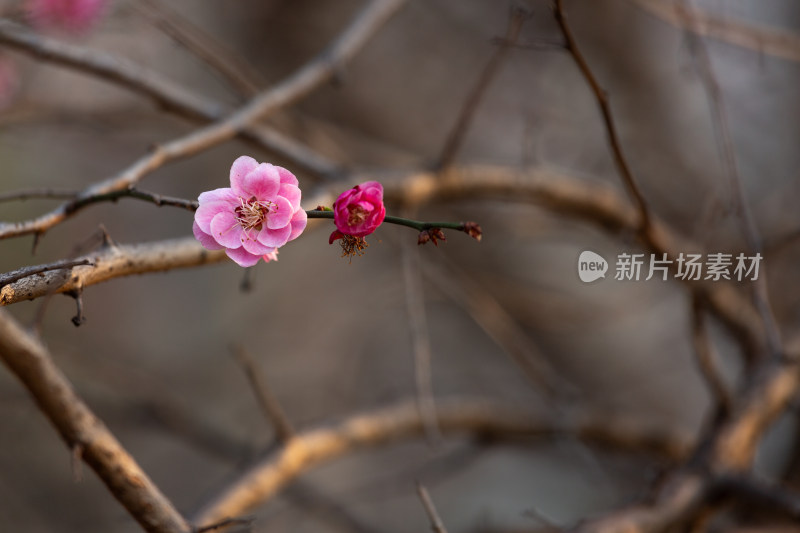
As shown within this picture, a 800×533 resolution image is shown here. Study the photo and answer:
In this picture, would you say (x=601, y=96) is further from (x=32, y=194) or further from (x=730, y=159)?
(x=32, y=194)

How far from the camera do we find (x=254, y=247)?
0.56 m

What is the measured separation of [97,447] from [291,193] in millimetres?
429

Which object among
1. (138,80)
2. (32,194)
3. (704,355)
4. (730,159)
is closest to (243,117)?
(138,80)

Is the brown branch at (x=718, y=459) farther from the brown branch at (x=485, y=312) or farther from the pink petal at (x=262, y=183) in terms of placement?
the pink petal at (x=262, y=183)

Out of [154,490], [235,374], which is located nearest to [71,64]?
[154,490]

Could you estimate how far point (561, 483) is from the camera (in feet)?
8.73

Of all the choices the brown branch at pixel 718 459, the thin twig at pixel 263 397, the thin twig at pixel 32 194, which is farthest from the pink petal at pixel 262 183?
the brown branch at pixel 718 459

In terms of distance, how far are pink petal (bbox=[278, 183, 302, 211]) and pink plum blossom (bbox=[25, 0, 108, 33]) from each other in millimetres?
1164

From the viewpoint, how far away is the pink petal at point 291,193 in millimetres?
559

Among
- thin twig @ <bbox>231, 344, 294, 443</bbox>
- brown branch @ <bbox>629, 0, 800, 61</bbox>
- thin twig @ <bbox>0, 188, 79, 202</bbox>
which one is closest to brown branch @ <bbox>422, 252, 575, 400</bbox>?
thin twig @ <bbox>231, 344, 294, 443</bbox>

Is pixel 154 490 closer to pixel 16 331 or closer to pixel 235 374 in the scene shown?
pixel 16 331

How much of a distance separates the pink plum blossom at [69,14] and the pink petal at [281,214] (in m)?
1.17

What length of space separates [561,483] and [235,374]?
137 cm

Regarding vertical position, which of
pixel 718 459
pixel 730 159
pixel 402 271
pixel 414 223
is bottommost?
pixel 718 459
